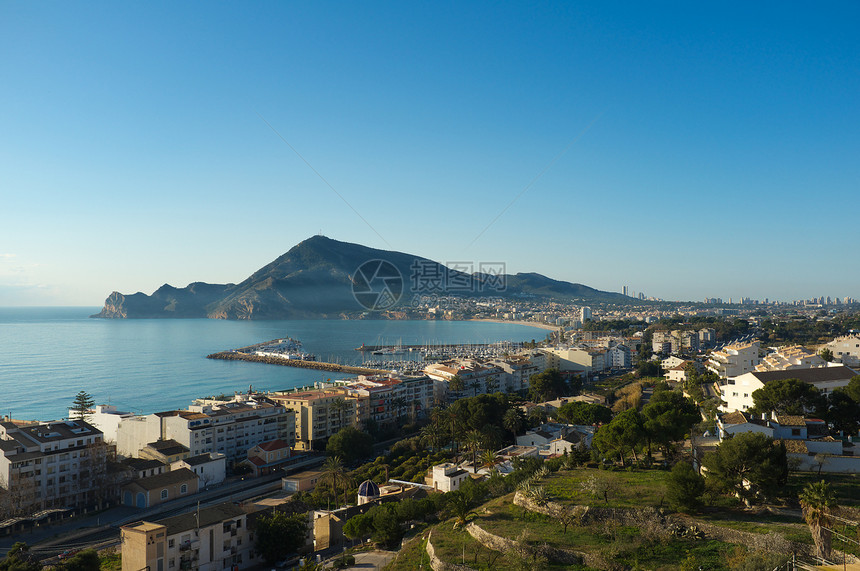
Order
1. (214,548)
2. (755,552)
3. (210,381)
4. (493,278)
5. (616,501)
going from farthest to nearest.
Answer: (493,278) < (210,381) < (214,548) < (616,501) < (755,552)

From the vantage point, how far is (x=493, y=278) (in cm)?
16162

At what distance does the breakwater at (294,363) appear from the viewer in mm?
52344

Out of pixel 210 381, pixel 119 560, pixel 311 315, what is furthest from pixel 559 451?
pixel 311 315

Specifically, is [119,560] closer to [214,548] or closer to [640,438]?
[214,548]

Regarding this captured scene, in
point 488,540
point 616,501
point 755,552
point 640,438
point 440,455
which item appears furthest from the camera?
point 440,455

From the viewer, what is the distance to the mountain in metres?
136

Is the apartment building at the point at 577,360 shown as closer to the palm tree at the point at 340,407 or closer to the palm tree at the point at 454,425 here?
the palm tree at the point at 340,407

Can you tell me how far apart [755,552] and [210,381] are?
148ft

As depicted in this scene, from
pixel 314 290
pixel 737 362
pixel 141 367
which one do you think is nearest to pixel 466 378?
pixel 737 362

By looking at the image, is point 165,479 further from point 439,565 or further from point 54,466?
point 439,565

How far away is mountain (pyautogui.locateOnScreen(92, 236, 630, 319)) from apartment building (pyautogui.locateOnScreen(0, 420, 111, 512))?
111 meters
